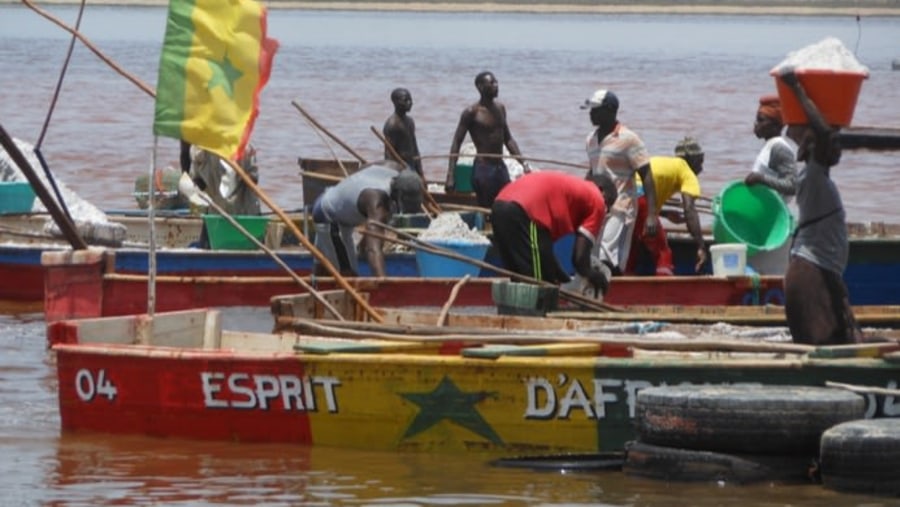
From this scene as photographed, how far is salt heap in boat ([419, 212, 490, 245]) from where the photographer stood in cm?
1577

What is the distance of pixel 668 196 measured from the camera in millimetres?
15758

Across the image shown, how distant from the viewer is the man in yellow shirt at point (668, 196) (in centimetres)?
1559

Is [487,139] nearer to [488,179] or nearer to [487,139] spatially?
[487,139]

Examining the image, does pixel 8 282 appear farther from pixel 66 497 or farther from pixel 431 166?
pixel 431 166

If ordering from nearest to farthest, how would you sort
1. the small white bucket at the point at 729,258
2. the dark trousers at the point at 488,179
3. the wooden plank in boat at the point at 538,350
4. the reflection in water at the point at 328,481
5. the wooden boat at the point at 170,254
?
1. the reflection in water at the point at 328,481
2. the wooden plank in boat at the point at 538,350
3. the small white bucket at the point at 729,258
4. the wooden boat at the point at 170,254
5. the dark trousers at the point at 488,179

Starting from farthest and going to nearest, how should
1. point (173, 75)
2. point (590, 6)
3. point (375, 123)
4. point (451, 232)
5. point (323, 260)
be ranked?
point (590, 6)
point (375, 123)
point (451, 232)
point (323, 260)
point (173, 75)

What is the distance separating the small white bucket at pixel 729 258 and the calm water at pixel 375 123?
14.1 feet

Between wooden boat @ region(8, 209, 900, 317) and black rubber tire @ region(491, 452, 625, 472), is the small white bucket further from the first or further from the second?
black rubber tire @ region(491, 452, 625, 472)

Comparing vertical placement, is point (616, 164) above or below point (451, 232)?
above

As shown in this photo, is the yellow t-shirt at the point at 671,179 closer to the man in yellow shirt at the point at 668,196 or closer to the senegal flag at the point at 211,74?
the man in yellow shirt at the point at 668,196

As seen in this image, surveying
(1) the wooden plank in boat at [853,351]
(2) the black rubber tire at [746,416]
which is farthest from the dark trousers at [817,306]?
(2) the black rubber tire at [746,416]

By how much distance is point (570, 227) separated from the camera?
13.7 meters

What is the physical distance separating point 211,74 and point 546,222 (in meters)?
2.34

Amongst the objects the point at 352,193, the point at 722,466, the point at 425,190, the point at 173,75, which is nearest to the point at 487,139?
the point at 425,190
